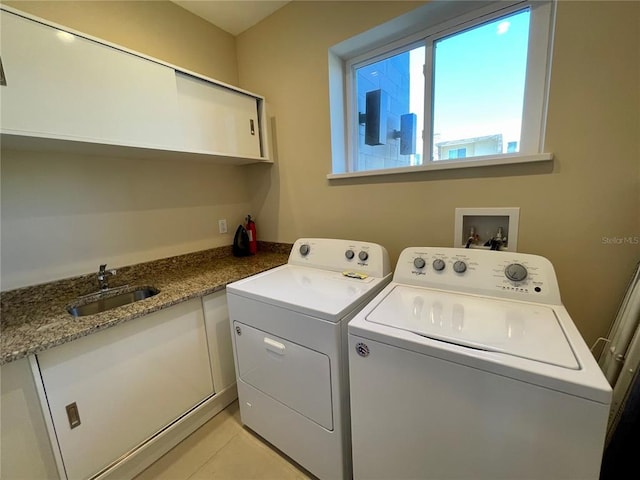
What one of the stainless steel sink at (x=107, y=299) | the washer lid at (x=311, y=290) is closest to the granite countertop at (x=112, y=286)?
the stainless steel sink at (x=107, y=299)

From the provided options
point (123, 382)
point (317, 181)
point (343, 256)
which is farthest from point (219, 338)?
point (317, 181)

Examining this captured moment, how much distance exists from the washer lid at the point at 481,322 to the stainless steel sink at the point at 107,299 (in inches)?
53.4

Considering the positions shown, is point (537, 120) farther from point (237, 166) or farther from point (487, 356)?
point (237, 166)

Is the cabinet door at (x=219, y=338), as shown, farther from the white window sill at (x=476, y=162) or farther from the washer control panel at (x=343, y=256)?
the white window sill at (x=476, y=162)

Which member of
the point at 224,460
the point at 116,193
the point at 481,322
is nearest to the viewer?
the point at 481,322

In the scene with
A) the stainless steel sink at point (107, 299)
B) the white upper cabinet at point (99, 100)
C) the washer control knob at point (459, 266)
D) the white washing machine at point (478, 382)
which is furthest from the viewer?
the stainless steel sink at point (107, 299)

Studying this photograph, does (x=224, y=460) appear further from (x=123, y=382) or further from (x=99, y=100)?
(x=99, y=100)

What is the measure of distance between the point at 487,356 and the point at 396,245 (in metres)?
0.96

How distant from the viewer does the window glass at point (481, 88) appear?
4.34 feet

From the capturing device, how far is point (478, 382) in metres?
0.74

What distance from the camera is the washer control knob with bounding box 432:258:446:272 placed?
121cm

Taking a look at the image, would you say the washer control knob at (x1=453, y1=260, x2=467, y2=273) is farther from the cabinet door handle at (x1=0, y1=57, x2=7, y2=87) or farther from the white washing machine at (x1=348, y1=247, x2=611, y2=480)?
the cabinet door handle at (x1=0, y1=57, x2=7, y2=87)

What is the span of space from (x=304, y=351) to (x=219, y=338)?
2.34 ft

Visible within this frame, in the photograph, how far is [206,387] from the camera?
155cm
